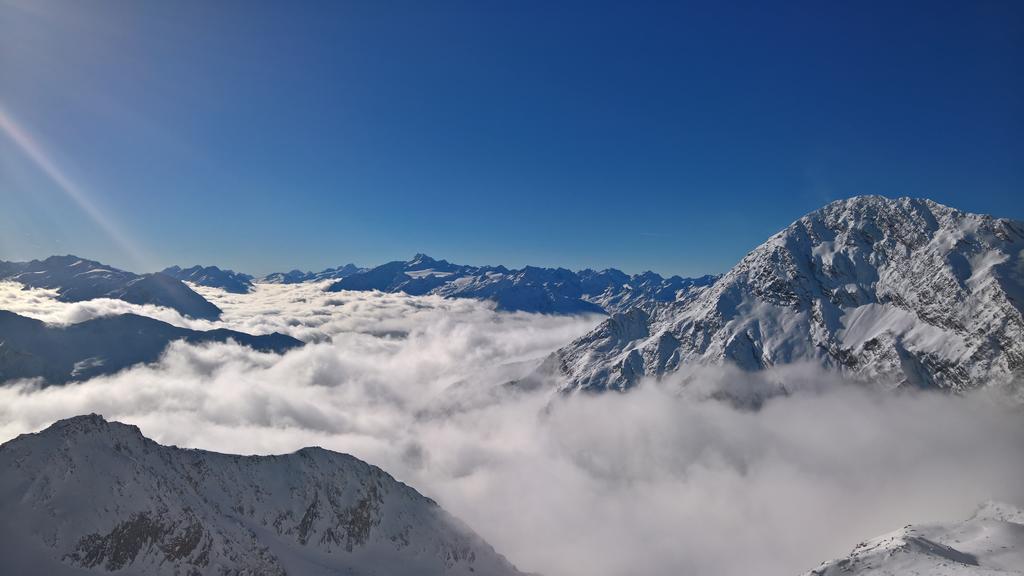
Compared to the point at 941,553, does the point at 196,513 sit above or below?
above

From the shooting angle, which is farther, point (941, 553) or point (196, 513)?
point (941, 553)

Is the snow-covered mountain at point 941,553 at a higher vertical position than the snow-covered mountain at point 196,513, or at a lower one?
lower

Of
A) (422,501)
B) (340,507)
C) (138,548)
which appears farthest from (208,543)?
(422,501)

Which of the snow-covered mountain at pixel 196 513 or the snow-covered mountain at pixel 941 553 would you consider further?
the snow-covered mountain at pixel 941 553

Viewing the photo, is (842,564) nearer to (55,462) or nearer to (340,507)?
(340,507)
